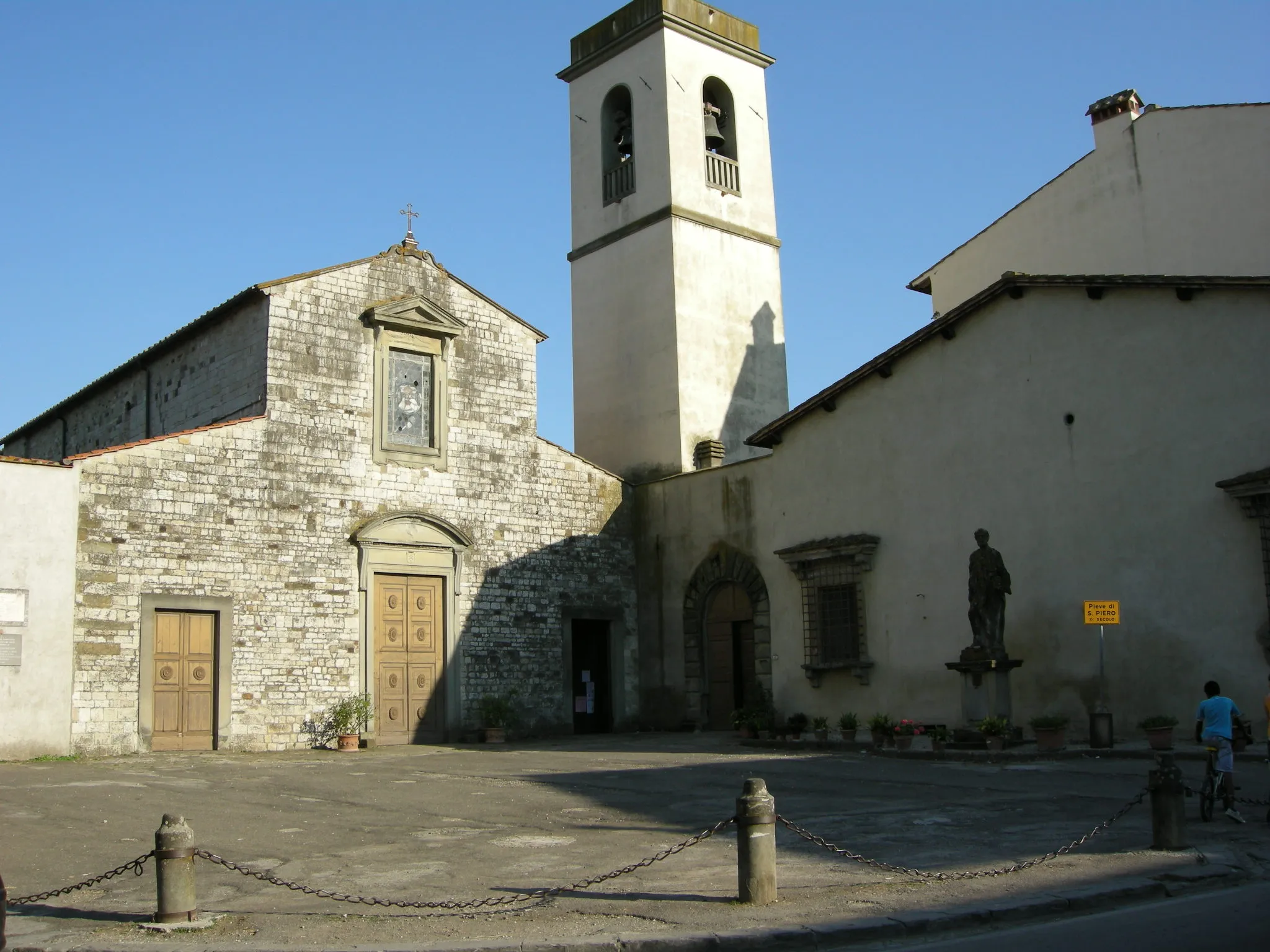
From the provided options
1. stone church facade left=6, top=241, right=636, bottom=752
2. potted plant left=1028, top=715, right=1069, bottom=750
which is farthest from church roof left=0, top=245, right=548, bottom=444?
potted plant left=1028, top=715, right=1069, bottom=750

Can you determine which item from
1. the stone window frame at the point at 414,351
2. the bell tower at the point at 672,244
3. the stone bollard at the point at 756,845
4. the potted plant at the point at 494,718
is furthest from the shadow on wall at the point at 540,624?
the stone bollard at the point at 756,845

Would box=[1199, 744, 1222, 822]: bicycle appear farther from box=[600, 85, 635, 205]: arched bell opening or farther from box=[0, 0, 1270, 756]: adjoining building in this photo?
box=[600, 85, 635, 205]: arched bell opening

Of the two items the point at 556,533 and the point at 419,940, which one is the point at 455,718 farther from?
the point at 419,940

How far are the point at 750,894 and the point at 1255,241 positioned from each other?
18510 mm

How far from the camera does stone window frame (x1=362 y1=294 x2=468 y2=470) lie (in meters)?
22.5

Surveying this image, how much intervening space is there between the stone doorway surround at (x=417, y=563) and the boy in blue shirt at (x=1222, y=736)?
1398 cm

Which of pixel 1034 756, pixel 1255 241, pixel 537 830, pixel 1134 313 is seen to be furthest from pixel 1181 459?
pixel 537 830

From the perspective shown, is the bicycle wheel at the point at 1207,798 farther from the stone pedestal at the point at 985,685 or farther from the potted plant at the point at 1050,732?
the stone pedestal at the point at 985,685

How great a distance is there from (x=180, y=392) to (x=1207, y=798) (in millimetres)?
18912

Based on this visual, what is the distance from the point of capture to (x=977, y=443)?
19609mm

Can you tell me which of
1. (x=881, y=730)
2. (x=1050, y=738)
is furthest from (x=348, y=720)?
(x=1050, y=738)

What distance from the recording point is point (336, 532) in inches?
855

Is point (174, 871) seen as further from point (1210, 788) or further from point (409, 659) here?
point (409, 659)

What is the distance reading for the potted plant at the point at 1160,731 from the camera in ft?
52.0
